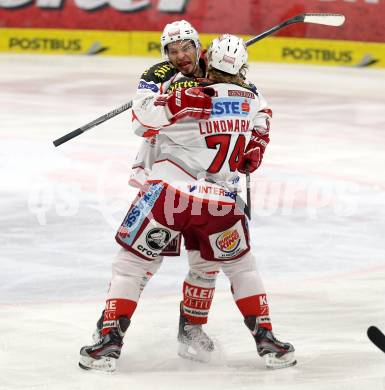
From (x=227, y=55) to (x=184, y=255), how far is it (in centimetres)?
235

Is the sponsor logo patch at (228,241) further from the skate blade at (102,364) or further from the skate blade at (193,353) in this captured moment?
the skate blade at (102,364)

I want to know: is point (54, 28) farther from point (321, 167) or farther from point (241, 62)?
point (241, 62)

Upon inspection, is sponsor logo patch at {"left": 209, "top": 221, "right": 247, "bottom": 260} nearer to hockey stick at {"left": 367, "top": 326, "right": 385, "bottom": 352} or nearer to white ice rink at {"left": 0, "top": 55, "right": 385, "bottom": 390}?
white ice rink at {"left": 0, "top": 55, "right": 385, "bottom": 390}

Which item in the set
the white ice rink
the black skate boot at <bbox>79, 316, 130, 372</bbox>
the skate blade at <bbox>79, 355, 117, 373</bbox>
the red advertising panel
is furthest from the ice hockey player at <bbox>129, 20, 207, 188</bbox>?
the red advertising panel

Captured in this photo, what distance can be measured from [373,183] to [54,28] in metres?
8.79

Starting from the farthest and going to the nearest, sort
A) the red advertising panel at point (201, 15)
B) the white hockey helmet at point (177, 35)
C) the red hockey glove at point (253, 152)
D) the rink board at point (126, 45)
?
the rink board at point (126, 45) → the red advertising panel at point (201, 15) → the red hockey glove at point (253, 152) → the white hockey helmet at point (177, 35)

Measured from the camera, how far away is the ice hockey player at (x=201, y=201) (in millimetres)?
4246

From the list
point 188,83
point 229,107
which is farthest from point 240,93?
point 188,83

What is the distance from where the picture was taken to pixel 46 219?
7145 mm

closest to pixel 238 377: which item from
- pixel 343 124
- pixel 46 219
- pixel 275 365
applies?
pixel 275 365

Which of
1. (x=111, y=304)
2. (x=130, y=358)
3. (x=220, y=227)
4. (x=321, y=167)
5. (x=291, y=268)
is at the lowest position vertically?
(x=321, y=167)

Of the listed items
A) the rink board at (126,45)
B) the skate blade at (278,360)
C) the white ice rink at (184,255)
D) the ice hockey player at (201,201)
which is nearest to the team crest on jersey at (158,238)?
the ice hockey player at (201,201)

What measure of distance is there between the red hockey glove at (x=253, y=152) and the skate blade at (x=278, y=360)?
776mm

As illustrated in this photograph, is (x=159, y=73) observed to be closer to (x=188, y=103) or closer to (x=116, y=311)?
(x=188, y=103)
